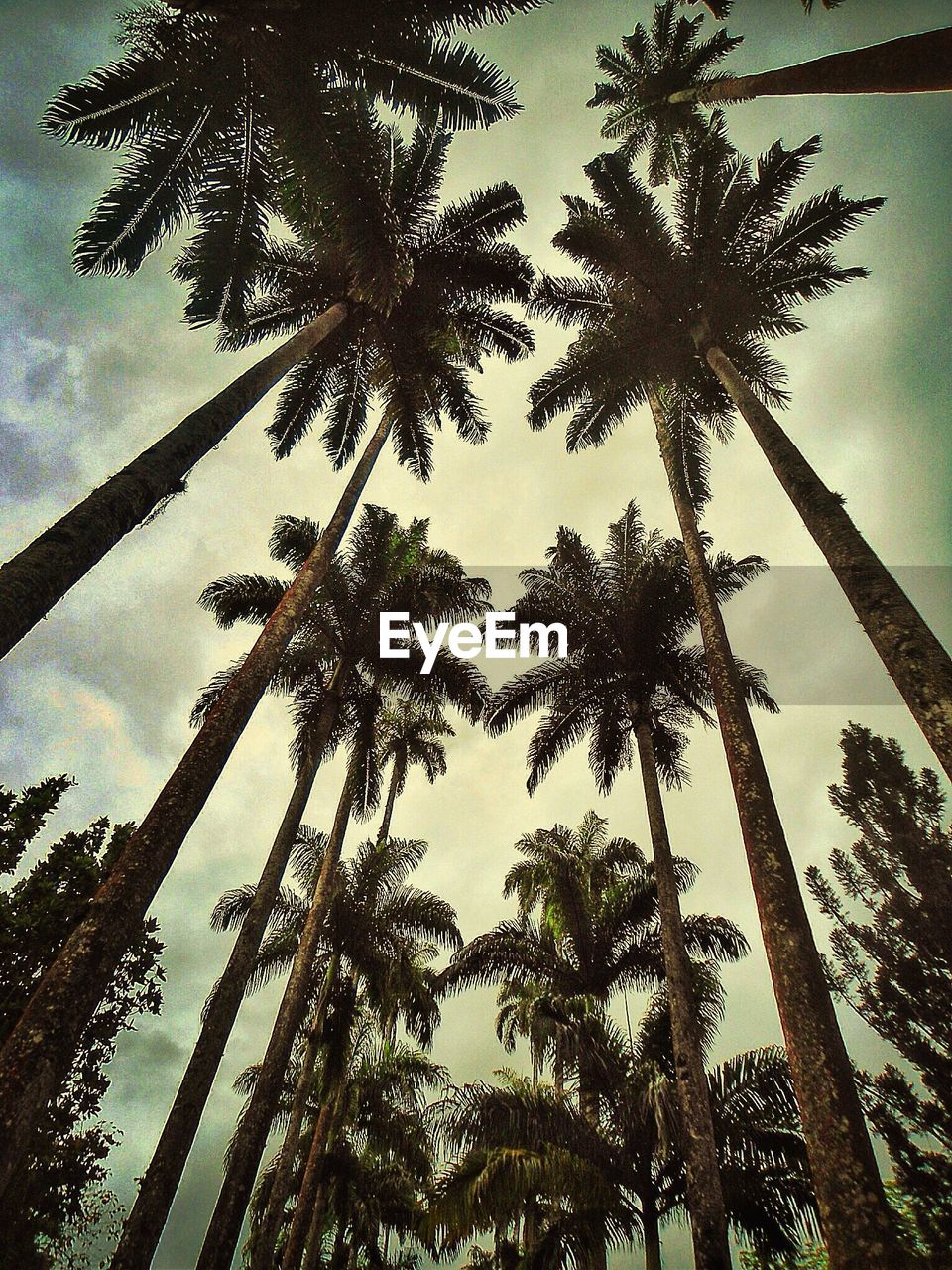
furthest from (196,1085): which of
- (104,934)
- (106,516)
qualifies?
(106,516)

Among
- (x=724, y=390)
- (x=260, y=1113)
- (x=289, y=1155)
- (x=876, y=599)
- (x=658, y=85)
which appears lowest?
(x=260, y=1113)

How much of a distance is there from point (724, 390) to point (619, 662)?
6.76 metres

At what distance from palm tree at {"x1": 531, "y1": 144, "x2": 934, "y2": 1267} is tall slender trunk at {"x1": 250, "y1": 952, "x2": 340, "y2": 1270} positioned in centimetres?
1126

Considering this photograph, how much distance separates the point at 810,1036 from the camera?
571cm

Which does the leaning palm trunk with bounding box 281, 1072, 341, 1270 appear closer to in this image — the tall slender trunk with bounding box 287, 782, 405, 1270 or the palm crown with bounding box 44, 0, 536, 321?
the tall slender trunk with bounding box 287, 782, 405, 1270

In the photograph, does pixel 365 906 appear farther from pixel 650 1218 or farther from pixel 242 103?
pixel 242 103

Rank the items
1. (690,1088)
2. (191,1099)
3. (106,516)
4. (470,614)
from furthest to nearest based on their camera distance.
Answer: (470,614)
(690,1088)
(191,1099)
(106,516)

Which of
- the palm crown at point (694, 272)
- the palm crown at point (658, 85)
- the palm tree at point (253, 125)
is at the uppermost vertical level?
the palm crown at point (658, 85)

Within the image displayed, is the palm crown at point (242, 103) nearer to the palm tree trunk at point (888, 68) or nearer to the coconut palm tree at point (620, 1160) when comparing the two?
the palm tree trunk at point (888, 68)

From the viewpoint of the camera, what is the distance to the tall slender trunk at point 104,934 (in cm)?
472

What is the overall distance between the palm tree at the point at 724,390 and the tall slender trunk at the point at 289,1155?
1126 centimetres

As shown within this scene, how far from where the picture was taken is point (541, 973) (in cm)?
1540

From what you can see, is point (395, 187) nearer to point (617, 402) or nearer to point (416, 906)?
point (617, 402)

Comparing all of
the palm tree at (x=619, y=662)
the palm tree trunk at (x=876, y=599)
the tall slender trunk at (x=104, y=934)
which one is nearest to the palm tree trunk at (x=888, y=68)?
the palm tree trunk at (x=876, y=599)
